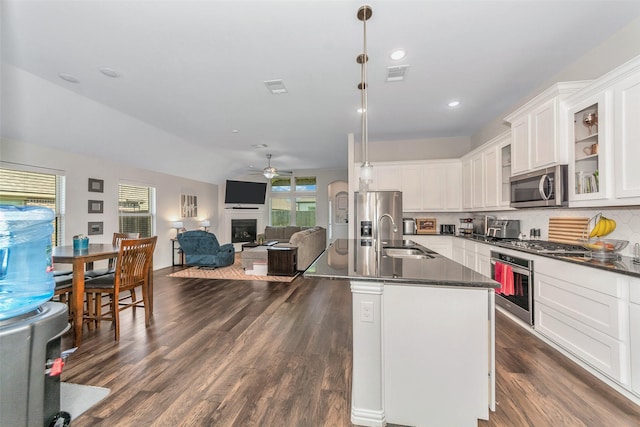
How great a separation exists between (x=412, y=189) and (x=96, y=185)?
19.5ft

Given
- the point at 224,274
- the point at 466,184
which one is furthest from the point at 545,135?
the point at 224,274

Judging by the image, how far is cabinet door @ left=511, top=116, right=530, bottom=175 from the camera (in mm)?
3107

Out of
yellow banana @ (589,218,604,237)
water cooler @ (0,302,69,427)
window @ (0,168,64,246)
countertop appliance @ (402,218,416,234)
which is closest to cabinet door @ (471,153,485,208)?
countertop appliance @ (402,218,416,234)

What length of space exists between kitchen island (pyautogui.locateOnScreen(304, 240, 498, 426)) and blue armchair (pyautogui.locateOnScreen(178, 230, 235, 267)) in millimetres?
5029

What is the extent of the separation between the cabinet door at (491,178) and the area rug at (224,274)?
370 centimetres

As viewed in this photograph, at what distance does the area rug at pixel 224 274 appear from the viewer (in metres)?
5.29

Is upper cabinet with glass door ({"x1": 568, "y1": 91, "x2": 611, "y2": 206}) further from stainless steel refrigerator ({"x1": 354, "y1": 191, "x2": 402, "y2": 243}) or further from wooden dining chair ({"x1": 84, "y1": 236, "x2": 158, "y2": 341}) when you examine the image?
wooden dining chair ({"x1": 84, "y1": 236, "x2": 158, "y2": 341})

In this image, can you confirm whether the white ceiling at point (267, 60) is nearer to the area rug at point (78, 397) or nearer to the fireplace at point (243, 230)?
the area rug at point (78, 397)

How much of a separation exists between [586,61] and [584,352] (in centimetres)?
280

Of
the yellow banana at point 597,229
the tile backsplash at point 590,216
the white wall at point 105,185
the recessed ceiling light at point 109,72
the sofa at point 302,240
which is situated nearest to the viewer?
the tile backsplash at point 590,216

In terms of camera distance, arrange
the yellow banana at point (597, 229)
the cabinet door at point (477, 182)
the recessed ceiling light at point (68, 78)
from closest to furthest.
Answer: the yellow banana at point (597, 229) < the recessed ceiling light at point (68, 78) < the cabinet door at point (477, 182)

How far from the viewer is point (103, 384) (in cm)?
201

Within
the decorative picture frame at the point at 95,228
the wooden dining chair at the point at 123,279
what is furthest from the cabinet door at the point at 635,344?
the decorative picture frame at the point at 95,228

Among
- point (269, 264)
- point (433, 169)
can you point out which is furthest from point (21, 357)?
point (433, 169)
